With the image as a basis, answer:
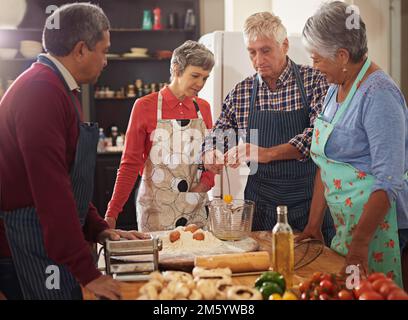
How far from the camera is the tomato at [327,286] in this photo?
1.38m

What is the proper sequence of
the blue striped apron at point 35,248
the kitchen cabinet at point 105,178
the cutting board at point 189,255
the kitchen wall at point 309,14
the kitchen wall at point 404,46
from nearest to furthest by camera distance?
the blue striped apron at point 35,248, the cutting board at point 189,255, the kitchen wall at point 309,14, the kitchen wall at point 404,46, the kitchen cabinet at point 105,178

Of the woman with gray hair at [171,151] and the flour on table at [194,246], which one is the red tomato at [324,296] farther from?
the woman with gray hair at [171,151]

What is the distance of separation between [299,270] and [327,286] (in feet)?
1.31

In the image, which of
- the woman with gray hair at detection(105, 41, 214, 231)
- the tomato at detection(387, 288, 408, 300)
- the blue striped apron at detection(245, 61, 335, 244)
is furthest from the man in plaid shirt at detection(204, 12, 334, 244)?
the tomato at detection(387, 288, 408, 300)

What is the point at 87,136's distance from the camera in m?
1.68

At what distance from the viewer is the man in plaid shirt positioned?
7.80 ft

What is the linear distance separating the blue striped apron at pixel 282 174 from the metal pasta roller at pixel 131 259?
870 millimetres

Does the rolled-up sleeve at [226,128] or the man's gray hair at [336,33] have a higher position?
the man's gray hair at [336,33]

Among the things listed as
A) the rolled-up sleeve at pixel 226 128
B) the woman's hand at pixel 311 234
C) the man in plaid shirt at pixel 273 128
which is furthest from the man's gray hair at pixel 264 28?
the woman's hand at pixel 311 234

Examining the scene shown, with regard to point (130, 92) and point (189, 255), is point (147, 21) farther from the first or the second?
point (189, 255)

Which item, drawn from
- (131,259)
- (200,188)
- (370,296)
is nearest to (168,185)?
(200,188)

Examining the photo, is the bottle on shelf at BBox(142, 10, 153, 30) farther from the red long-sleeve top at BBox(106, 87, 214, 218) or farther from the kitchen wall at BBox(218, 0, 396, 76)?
the red long-sleeve top at BBox(106, 87, 214, 218)

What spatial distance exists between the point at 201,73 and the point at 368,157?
118 cm
